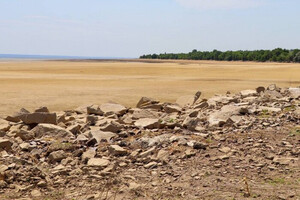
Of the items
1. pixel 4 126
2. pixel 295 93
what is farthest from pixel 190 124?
pixel 295 93

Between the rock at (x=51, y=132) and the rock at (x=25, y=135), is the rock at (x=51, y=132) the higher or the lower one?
the higher one

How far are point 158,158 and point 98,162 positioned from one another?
1.09 meters

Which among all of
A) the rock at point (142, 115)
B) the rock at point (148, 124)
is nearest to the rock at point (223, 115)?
the rock at point (148, 124)

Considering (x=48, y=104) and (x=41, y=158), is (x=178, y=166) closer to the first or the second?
(x=41, y=158)

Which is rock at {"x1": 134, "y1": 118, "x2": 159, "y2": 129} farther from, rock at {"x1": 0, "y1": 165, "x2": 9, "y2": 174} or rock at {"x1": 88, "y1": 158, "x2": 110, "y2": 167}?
rock at {"x1": 0, "y1": 165, "x2": 9, "y2": 174}

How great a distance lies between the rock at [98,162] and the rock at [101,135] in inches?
55.6

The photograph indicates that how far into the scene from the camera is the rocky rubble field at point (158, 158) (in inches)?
240

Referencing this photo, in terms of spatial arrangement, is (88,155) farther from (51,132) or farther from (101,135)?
(51,132)

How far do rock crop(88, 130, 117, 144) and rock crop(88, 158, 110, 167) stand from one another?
1.41m

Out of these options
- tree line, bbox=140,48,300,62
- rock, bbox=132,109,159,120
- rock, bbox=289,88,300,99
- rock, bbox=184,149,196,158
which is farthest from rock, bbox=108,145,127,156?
tree line, bbox=140,48,300,62

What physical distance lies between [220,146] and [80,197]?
321 centimetres

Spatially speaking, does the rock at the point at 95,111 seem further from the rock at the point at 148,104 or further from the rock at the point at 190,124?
the rock at the point at 190,124

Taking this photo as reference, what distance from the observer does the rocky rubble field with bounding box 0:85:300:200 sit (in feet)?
20.0

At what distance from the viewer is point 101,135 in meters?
8.97
